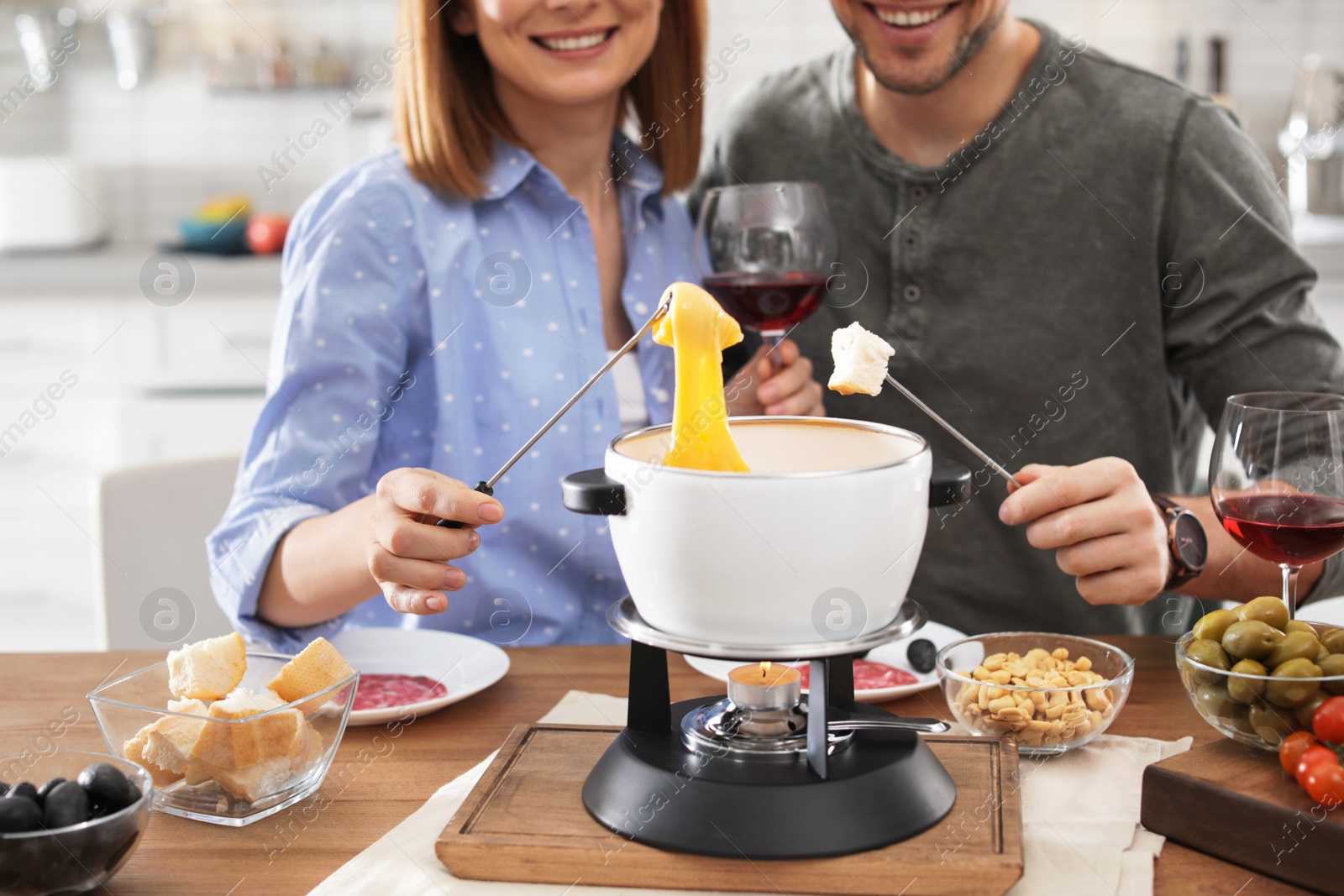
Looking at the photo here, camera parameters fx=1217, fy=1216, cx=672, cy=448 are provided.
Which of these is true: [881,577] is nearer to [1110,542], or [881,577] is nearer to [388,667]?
[1110,542]

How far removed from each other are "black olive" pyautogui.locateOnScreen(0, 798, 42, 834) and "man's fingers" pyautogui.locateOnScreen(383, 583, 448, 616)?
0.28m

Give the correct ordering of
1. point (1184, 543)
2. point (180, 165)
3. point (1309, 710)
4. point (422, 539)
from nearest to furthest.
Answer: point (1309, 710) → point (422, 539) → point (1184, 543) → point (180, 165)

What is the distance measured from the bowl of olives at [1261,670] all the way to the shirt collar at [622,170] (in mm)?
965

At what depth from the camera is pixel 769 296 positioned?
51.9 inches

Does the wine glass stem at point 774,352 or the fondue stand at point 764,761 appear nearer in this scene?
the fondue stand at point 764,761

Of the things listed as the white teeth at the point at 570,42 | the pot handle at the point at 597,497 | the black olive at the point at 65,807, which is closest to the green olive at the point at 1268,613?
the pot handle at the point at 597,497

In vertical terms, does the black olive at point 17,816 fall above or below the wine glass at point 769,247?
below

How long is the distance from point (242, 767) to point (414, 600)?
0.57 feet

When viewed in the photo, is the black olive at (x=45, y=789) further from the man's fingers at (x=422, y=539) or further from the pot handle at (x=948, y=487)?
the pot handle at (x=948, y=487)

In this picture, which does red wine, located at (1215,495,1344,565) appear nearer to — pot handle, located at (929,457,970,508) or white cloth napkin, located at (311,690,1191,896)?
white cloth napkin, located at (311,690,1191,896)

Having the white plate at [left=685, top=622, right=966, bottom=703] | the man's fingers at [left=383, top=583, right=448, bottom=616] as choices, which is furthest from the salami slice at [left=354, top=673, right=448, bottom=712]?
the white plate at [left=685, top=622, right=966, bottom=703]

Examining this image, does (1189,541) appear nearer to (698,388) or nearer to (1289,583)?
(1289,583)

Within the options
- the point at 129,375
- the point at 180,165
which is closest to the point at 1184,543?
the point at 129,375

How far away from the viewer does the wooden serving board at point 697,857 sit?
0.75 metres
